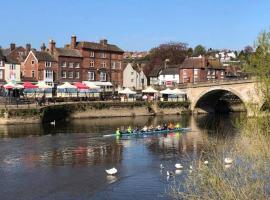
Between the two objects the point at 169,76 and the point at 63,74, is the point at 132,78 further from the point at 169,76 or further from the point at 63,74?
the point at 63,74

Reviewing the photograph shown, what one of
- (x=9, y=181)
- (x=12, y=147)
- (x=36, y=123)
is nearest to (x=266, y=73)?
(x=9, y=181)

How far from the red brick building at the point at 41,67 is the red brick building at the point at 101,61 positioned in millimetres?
6601

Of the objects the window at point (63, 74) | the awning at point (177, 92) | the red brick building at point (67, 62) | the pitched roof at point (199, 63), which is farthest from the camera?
the pitched roof at point (199, 63)

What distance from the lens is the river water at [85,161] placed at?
28.9m

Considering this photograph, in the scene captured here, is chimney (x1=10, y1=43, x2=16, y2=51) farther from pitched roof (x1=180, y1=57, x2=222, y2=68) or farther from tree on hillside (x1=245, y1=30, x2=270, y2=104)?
tree on hillside (x1=245, y1=30, x2=270, y2=104)

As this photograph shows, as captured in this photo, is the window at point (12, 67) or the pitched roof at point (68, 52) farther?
the pitched roof at point (68, 52)

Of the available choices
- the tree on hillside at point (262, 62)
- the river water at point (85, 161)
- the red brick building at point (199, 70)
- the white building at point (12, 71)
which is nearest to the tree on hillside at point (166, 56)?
the red brick building at point (199, 70)

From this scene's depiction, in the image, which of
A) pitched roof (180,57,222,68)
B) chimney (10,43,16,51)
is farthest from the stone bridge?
chimney (10,43,16,51)

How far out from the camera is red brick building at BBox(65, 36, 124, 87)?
9725 centimetres

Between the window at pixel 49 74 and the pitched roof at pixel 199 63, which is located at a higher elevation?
the pitched roof at pixel 199 63

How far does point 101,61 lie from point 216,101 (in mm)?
24931

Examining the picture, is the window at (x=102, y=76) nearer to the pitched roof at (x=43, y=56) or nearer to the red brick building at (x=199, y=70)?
the pitched roof at (x=43, y=56)

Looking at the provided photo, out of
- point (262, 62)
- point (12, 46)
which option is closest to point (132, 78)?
point (12, 46)

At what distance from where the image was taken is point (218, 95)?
9525 centimetres
